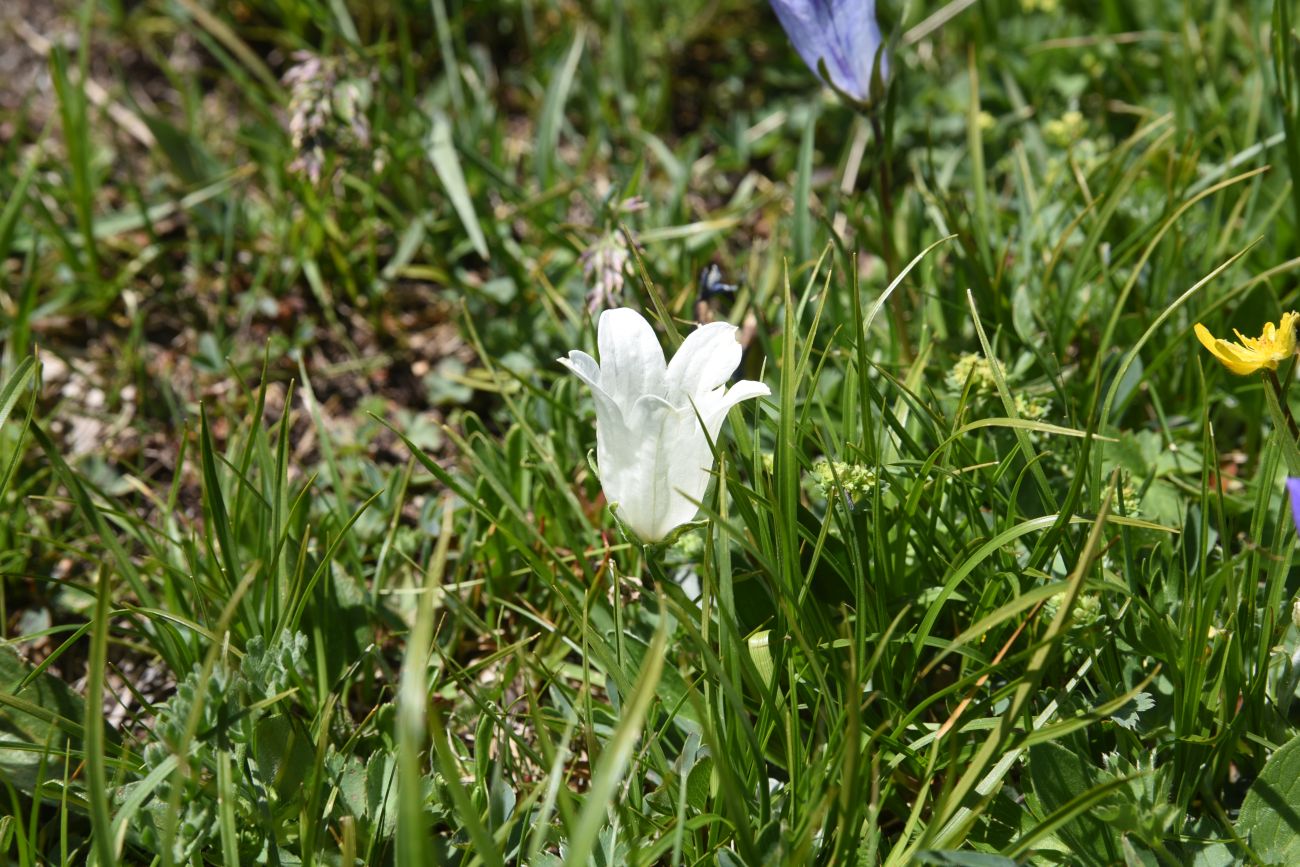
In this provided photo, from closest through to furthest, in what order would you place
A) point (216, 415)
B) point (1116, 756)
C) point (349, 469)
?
point (1116, 756), point (349, 469), point (216, 415)

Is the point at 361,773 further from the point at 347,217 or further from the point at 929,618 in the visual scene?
the point at 347,217

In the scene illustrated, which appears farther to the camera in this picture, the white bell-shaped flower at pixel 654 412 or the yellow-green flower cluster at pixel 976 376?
the yellow-green flower cluster at pixel 976 376

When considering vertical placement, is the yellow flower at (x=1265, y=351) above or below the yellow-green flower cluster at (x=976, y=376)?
above

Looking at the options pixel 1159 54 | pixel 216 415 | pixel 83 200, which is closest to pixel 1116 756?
pixel 216 415

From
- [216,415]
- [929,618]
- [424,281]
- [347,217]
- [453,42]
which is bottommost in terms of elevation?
[929,618]

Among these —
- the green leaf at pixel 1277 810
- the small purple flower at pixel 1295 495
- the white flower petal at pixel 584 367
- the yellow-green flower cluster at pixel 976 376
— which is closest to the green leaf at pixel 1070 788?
the green leaf at pixel 1277 810

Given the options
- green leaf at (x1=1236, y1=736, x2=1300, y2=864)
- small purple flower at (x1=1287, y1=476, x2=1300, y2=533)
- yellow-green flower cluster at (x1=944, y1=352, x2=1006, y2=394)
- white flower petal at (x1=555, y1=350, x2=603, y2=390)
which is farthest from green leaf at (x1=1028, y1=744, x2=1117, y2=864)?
white flower petal at (x1=555, y1=350, x2=603, y2=390)

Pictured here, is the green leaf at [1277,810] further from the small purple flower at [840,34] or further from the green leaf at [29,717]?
the green leaf at [29,717]

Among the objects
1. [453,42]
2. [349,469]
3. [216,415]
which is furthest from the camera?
[453,42]
